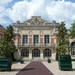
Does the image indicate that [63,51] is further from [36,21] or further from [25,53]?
[36,21]

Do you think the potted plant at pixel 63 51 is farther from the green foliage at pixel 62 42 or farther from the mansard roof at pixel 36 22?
the mansard roof at pixel 36 22

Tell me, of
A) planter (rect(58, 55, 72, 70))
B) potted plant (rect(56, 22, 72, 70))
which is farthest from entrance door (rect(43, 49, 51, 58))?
planter (rect(58, 55, 72, 70))

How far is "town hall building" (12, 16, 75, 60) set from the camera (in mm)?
43219

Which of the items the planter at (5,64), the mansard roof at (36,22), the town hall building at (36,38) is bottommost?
the planter at (5,64)

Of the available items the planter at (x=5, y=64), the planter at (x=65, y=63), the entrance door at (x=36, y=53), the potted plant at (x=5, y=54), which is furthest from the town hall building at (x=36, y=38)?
the planter at (x=5, y=64)

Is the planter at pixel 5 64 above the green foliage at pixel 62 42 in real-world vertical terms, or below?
below

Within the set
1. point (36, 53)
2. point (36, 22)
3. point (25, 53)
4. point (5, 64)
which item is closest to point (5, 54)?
point (5, 64)

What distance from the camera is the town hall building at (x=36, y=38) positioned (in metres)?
43.2

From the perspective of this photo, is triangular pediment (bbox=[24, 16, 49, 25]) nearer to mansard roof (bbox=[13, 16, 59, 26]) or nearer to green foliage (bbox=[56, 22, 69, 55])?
mansard roof (bbox=[13, 16, 59, 26])

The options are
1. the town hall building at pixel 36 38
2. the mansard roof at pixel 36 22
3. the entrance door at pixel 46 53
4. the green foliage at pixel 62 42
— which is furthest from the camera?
the mansard roof at pixel 36 22

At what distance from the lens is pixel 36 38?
4403 centimetres

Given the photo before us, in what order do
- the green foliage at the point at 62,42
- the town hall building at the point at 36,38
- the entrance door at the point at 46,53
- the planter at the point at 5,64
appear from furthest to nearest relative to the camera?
1. the entrance door at the point at 46,53
2. the town hall building at the point at 36,38
3. the green foliage at the point at 62,42
4. the planter at the point at 5,64

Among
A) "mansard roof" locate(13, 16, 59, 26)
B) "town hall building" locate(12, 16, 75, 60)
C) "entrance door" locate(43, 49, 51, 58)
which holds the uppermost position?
"mansard roof" locate(13, 16, 59, 26)

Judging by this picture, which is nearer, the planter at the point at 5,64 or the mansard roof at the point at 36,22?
the planter at the point at 5,64
